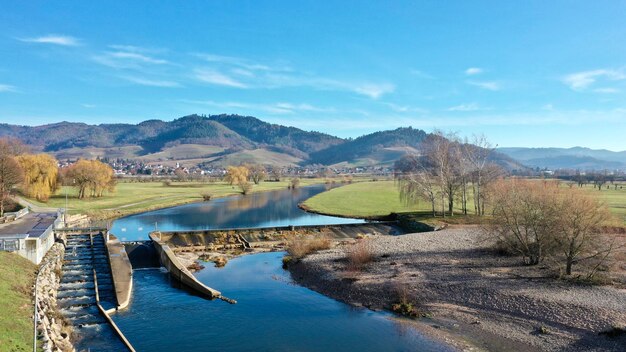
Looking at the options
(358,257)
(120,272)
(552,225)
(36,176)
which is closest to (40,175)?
(36,176)

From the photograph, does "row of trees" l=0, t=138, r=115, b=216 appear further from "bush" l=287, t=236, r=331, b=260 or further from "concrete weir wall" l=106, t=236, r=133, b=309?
"bush" l=287, t=236, r=331, b=260

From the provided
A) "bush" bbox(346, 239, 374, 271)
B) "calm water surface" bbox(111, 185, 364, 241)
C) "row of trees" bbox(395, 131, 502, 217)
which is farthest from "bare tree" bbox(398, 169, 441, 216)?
"bush" bbox(346, 239, 374, 271)

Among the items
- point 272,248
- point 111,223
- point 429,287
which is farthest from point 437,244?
point 111,223

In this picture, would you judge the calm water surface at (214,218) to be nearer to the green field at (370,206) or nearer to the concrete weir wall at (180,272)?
the green field at (370,206)

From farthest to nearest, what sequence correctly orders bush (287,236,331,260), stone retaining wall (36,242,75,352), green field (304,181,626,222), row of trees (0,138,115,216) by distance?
green field (304,181,626,222) < row of trees (0,138,115,216) < bush (287,236,331,260) < stone retaining wall (36,242,75,352)

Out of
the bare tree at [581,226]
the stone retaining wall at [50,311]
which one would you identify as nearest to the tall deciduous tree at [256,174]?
the stone retaining wall at [50,311]
